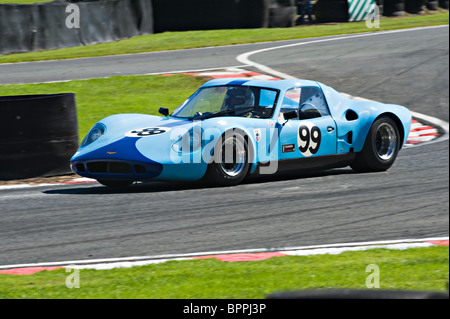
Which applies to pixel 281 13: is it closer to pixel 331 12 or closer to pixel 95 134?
pixel 331 12

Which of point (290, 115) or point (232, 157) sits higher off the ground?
point (290, 115)

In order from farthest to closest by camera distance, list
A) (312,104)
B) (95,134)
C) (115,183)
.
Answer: (312,104), (115,183), (95,134)

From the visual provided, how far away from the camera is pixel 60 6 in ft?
64.1

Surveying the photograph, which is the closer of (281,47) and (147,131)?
(147,131)

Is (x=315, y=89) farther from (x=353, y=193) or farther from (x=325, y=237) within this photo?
(x=325, y=237)

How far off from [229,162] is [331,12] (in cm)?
1910

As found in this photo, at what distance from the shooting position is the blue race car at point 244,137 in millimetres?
7691

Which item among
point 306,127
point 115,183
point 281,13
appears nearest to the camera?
point 115,183

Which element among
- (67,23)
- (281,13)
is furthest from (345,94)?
(281,13)

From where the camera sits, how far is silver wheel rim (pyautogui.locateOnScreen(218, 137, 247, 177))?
7.83 metres

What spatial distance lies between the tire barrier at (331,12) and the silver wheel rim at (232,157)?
18.8 metres

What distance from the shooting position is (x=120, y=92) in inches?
571

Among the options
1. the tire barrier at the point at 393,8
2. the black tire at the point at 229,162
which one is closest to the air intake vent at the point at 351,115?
the black tire at the point at 229,162

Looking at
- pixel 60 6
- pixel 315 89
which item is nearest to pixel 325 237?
pixel 315 89
